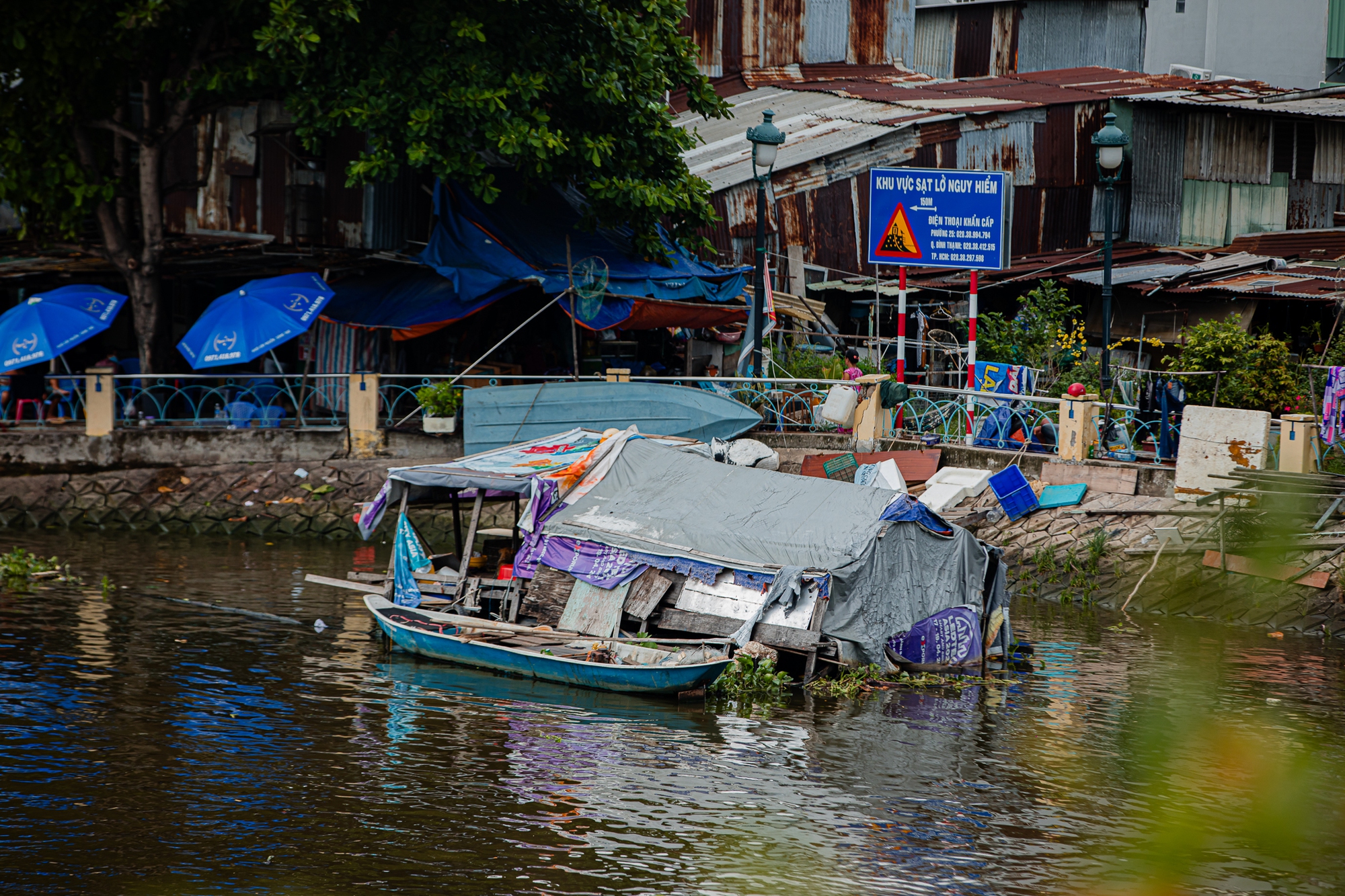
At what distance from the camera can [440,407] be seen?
23.5 metres

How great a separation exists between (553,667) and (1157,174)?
862 inches

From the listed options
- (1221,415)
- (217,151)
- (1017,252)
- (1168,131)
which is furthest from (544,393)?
(1168,131)

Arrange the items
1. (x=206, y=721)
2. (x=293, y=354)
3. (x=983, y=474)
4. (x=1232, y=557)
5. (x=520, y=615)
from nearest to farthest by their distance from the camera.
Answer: (x=206, y=721) → (x=520, y=615) → (x=1232, y=557) → (x=983, y=474) → (x=293, y=354)

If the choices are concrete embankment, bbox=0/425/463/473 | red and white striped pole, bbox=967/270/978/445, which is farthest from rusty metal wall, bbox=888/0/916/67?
concrete embankment, bbox=0/425/463/473

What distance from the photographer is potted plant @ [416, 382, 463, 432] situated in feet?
76.9

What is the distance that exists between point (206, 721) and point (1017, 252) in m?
23.5

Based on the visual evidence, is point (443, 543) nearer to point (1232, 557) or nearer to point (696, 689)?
point (696, 689)

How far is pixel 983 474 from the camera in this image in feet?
69.5

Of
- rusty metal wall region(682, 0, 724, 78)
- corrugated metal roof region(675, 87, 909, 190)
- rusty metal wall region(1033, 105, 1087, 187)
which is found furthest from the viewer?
rusty metal wall region(682, 0, 724, 78)

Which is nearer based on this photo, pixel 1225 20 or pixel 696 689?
pixel 696 689

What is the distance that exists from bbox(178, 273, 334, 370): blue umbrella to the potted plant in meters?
2.41

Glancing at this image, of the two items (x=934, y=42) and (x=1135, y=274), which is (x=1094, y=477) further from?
(x=934, y=42)

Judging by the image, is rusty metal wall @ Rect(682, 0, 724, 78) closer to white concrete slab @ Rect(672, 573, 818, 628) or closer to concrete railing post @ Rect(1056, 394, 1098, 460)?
concrete railing post @ Rect(1056, 394, 1098, 460)

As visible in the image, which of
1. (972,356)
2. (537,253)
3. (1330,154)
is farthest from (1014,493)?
(1330,154)
